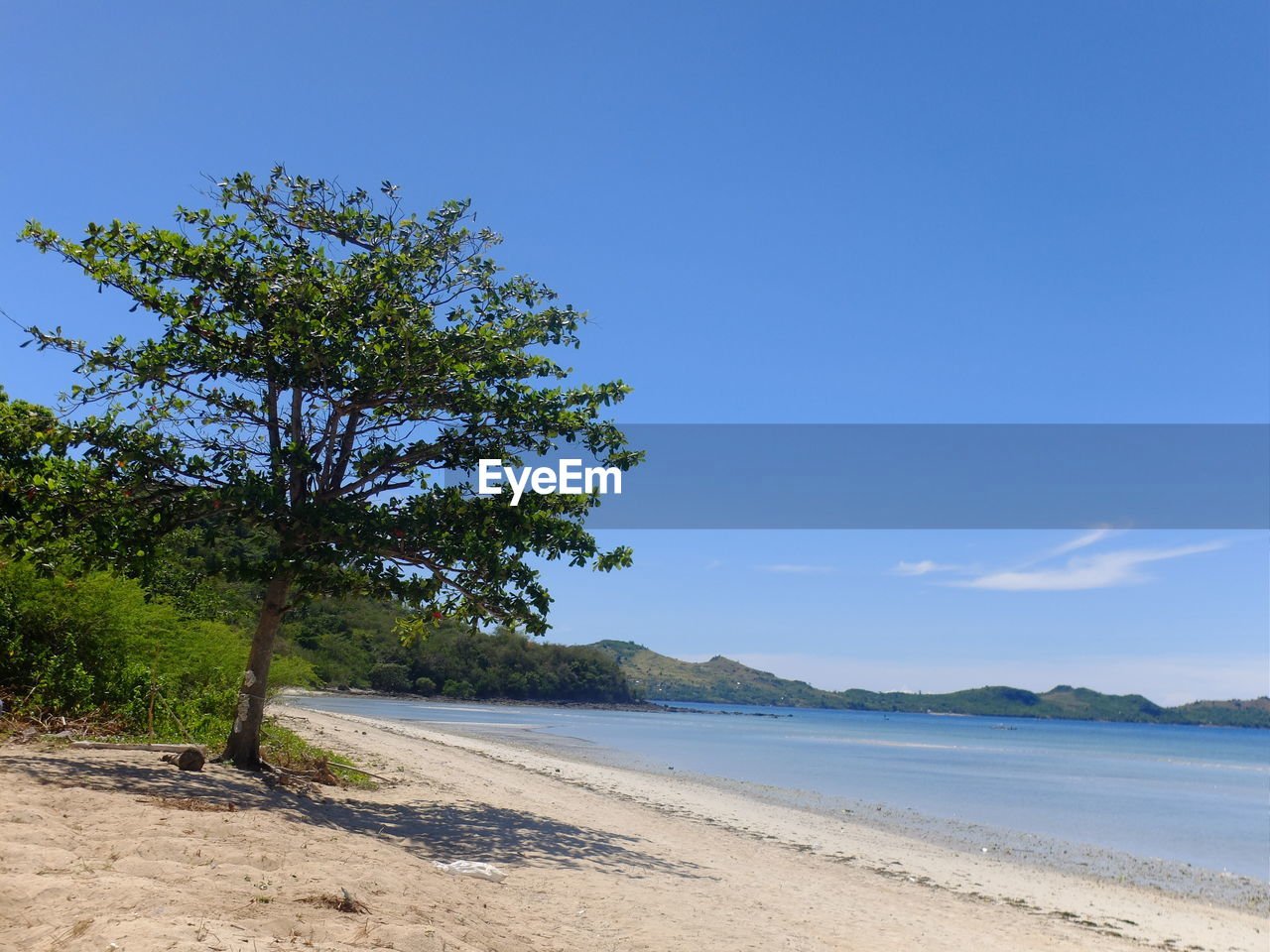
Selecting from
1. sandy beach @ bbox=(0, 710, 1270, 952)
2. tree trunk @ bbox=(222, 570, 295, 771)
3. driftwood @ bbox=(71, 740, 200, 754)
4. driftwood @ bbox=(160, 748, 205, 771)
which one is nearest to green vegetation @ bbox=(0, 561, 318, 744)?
driftwood @ bbox=(71, 740, 200, 754)

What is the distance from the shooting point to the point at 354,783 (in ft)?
44.5

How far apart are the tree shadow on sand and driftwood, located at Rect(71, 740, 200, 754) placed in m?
0.47

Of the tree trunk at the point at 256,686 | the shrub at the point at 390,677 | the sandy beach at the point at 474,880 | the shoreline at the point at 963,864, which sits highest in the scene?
the tree trunk at the point at 256,686

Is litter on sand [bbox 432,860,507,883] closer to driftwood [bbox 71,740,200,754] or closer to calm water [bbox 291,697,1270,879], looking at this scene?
driftwood [bbox 71,740,200,754]

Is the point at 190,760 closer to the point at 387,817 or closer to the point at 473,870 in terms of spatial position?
the point at 387,817

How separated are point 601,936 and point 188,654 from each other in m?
10.7

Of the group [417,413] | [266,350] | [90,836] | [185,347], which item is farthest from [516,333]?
[90,836]

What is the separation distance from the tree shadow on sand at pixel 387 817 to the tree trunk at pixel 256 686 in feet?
1.55

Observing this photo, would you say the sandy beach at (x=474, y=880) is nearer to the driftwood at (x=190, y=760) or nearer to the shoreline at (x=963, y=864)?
the shoreline at (x=963, y=864)

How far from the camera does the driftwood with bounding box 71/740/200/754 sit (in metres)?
11.0

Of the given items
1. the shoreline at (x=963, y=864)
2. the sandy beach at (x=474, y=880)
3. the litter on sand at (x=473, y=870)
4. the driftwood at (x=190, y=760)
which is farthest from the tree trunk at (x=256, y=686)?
the shoreline at (x=963, y=864)

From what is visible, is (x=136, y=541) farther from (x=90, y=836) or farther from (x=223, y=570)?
(x=90, y=836)

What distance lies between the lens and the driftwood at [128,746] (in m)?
11.0

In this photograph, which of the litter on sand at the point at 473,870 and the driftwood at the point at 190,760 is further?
the driftwood at the point at 190,760
